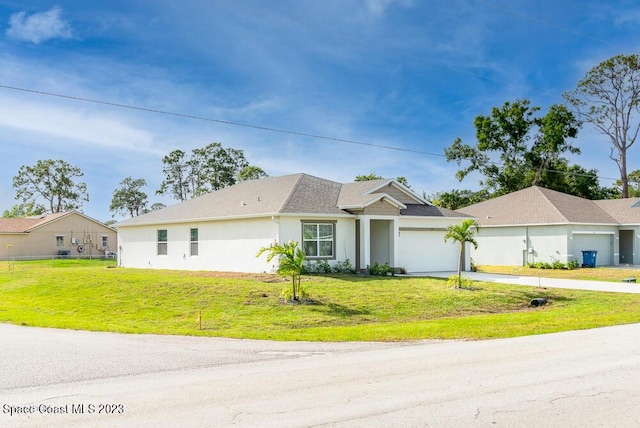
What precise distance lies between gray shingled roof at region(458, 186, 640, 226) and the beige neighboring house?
36141mm

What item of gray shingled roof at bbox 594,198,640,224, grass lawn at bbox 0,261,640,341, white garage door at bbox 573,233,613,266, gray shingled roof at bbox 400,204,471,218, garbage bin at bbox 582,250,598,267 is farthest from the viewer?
gray shingled roof at bbox 594,198,640,224

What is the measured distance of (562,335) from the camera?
11.9 metres

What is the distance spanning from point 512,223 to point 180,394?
31564mm

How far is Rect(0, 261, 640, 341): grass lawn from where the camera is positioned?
1302 centimetres

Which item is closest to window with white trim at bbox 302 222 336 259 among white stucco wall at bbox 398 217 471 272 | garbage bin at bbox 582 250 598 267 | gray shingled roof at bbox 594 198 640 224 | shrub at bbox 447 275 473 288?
white stucco wall at bbox 398 217 471 272

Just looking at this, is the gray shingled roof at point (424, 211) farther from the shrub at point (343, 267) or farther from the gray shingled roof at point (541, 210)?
the gray shingled roof at point (541, 210)

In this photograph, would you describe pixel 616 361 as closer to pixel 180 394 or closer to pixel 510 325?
pixel 510 325

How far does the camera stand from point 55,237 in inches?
2013

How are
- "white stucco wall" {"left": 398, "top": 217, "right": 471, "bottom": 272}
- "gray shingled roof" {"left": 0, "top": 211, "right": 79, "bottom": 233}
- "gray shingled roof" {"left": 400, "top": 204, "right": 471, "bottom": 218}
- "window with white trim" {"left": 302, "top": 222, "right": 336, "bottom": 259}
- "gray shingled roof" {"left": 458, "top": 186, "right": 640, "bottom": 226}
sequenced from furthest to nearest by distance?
"gray shingled roof" {"left": 0, "top": 211, "right": 79, "bottom": 233} → "gray shingled roof" {"left": 458, "top": 186, "right": 640, "bottom": 226} → "gray shingled roof" {"left": 400, "top": 204, "right": 471, "bottom": 218} → "white stucco wall" {"left": 398, "top": 217, "right": 471, "bottom": 272} → "window with white trim" {"left": 302, "top": 222, "right": 336, "bottom": 259}

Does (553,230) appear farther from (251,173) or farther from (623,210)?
(251,173)

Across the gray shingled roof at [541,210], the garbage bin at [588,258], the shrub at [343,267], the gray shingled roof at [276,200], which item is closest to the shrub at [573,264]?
the garbage bin at [588,258]

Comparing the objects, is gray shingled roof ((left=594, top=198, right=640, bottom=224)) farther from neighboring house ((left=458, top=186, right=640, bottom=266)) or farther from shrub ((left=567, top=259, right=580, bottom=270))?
shrub ((left=567, top=259, right=580, bottom=270))

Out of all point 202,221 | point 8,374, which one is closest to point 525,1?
point 202,221

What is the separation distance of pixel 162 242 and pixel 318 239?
1042cm
